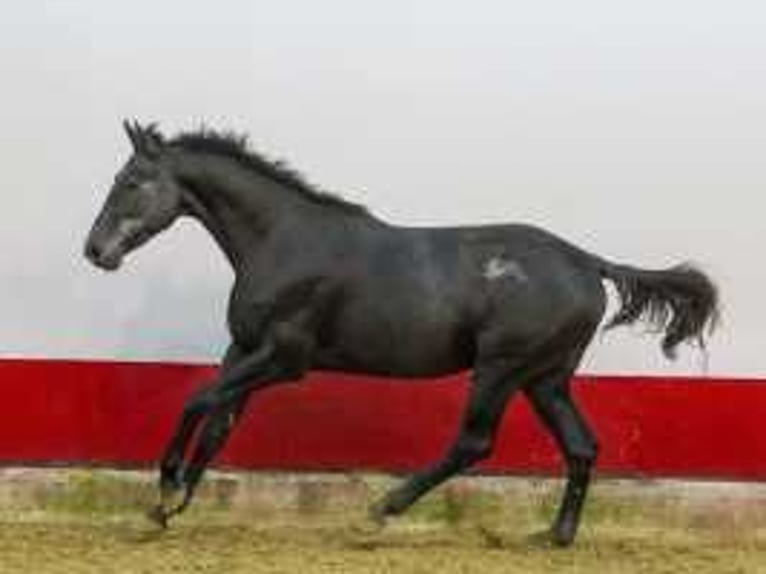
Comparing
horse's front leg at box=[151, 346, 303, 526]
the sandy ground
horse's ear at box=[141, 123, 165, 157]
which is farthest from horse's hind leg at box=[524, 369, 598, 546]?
horse's ear at box=[141, 123, 165, 157]

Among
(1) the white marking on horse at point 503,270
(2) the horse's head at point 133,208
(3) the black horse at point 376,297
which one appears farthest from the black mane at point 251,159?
(1) the white marking on horse at point 503,270

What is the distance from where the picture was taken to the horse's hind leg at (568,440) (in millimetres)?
7988

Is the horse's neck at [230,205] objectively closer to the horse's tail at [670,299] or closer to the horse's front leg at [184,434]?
the horse's front leg at [184,434]

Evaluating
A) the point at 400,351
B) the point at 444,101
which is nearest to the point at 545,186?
the point at 444,101

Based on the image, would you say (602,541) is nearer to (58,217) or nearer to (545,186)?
(545,186)

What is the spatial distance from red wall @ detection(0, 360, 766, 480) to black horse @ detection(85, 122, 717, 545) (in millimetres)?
560

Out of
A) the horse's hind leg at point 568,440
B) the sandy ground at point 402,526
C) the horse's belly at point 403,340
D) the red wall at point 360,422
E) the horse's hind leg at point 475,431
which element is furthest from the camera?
the red wall at point 360,422

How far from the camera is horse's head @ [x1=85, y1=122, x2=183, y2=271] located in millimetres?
7938

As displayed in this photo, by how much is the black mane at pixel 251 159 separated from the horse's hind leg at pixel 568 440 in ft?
3.58

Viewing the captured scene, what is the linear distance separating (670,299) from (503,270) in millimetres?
759

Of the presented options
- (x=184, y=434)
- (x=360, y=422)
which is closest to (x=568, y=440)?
(x=360, y=422)

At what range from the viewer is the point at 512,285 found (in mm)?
7816

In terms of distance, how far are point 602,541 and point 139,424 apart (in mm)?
2161

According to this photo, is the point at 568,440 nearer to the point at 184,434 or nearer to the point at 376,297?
the point at 376,297
